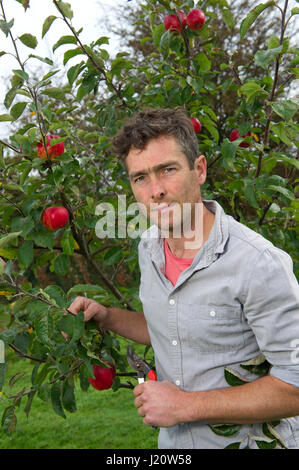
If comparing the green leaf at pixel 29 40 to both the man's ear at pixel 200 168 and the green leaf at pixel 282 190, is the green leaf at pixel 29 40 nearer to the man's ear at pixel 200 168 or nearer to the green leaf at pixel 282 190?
the man's ear at pixel 200 168

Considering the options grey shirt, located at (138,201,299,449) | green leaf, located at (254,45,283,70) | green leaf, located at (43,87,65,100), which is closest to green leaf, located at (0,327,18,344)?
grey shirt, located at (138,201,299,449)

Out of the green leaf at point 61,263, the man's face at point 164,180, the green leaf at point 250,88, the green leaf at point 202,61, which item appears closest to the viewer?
the man's face at point 164,180

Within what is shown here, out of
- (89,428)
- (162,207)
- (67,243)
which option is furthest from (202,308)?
(89,428)

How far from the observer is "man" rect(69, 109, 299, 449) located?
1005 mm

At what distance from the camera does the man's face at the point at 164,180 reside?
3.92 feet

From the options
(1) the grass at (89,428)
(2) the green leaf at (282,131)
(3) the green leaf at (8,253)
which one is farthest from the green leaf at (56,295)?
(1) the grass at (89,428)

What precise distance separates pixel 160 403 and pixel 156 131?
2.37 feet

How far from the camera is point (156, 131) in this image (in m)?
1.24

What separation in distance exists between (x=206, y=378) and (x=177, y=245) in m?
0.38

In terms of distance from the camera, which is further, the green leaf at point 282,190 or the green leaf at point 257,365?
the green leaf at point 282,190

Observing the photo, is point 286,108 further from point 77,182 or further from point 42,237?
point 42,237

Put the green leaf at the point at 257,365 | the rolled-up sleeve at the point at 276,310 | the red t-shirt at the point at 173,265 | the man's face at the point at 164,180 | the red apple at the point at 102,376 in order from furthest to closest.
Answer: the red apple at the point at 102,376
the red t-shirt at the point at 173,265
the man's face at the point at 164,180
the green leaf at the point at 257,365
the rolled-up sleeve at the point at 276,310

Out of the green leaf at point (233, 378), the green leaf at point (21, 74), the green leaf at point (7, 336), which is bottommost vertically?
the green leaf at point (233, 378)

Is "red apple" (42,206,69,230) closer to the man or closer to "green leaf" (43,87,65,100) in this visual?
the man
